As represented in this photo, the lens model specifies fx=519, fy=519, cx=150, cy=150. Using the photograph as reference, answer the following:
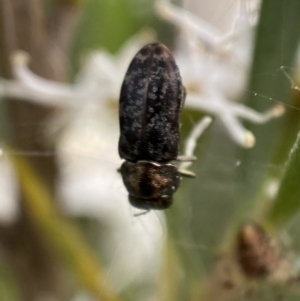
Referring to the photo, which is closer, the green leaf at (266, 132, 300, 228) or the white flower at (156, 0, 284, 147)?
the green leaf at (266, 132, 300, 228)

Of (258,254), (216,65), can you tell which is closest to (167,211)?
(258,254)

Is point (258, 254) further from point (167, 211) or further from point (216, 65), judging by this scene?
point (216, 65)

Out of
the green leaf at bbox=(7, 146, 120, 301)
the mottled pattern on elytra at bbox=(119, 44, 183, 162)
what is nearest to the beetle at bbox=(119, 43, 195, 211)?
the mottled pattern on elytra at bbox=(119, 44, 183, 162)

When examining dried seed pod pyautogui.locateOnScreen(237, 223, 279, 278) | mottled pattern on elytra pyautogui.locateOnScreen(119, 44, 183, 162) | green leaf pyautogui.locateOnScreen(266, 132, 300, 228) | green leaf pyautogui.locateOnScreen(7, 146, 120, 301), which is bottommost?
green leaf pyautogui.locateOnScreen(7, 146, 120, 301)

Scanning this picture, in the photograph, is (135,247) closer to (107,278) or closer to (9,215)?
Answer: (107,278)

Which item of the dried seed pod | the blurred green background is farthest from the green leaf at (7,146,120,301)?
the dried seed pod

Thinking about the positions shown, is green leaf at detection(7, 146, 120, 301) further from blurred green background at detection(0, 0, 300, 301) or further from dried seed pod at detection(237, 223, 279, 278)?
dried seed pod at detection(237, 223, 279, 278)

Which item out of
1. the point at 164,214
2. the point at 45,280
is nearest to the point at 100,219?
the point at 45,280

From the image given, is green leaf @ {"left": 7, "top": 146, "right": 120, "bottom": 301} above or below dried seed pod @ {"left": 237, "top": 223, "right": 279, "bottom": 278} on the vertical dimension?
below
